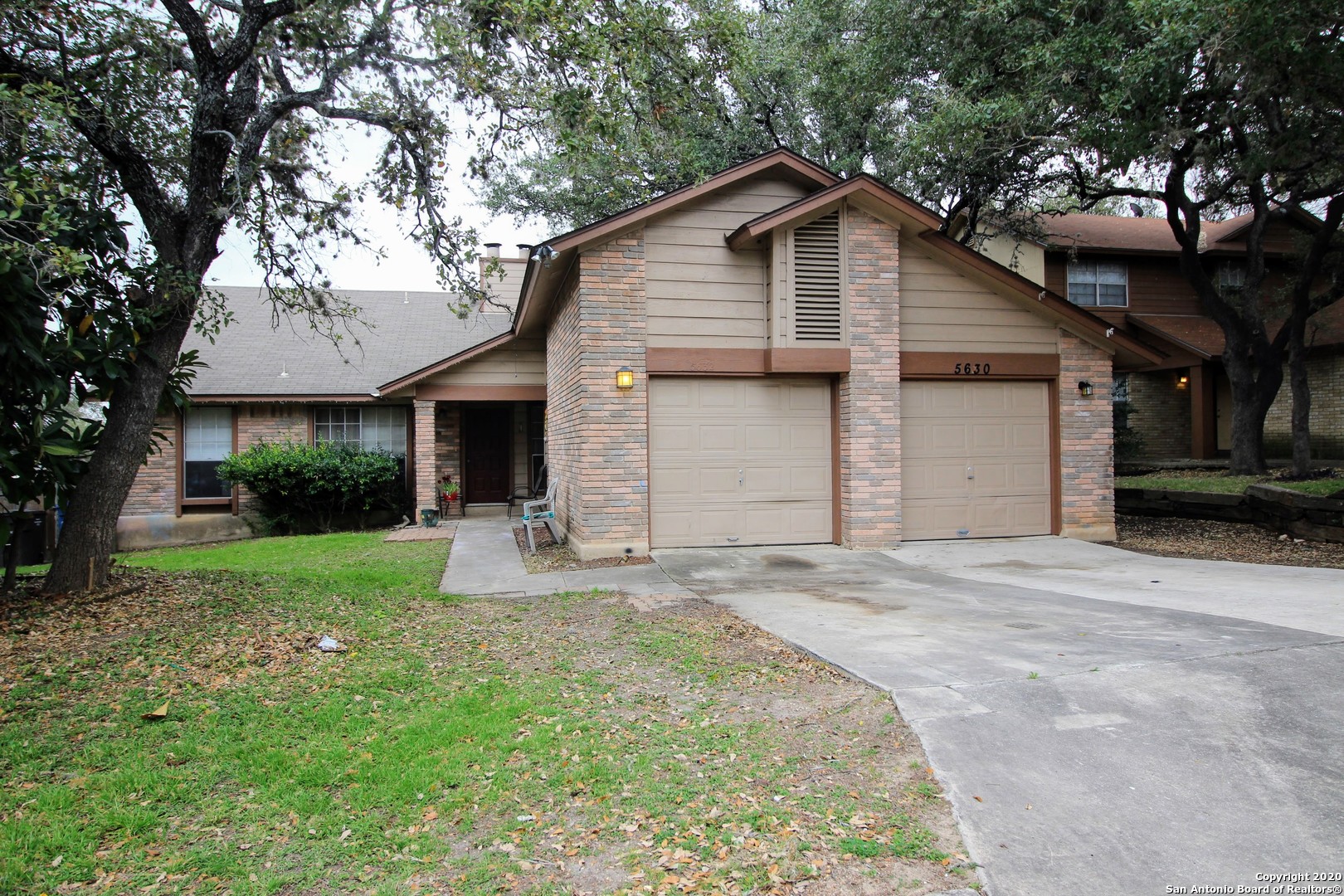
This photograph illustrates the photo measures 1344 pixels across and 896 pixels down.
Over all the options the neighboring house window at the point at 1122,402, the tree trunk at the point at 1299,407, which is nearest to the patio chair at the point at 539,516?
the tree trunk at the point at 1299,407

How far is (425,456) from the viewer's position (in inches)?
607

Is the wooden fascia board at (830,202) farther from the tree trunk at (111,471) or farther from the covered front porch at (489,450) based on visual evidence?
the covered front porch at (489,450)

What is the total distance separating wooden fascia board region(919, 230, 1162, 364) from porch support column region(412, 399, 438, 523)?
31.9 ft

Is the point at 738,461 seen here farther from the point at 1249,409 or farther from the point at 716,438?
the point at 1249,409

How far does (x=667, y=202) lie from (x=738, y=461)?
3510 mm

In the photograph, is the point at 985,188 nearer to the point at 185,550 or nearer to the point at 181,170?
the point at 181,170

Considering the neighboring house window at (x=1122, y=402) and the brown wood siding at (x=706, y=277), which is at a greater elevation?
the brown wood siding at (x=706, y=277)

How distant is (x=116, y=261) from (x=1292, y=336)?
769 inches

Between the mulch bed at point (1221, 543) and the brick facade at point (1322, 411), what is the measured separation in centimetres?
880

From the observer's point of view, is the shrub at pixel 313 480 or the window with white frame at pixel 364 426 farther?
the window with white frame at pixel 364 426

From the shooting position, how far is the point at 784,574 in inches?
352

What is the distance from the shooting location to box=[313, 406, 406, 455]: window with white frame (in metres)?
16.9

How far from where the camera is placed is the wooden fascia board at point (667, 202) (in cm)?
959

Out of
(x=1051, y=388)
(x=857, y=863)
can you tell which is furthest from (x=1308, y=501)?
(x=857, y=863)
